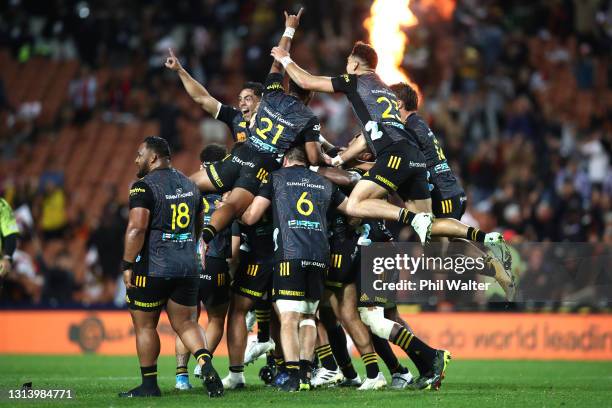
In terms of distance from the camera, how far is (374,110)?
40.8 ft

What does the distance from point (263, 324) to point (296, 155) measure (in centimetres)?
225

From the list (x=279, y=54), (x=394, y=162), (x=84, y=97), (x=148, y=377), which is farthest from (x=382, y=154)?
(x=84, y=97)

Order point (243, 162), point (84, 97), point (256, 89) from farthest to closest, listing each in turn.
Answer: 1. point (84, 97)
2. point (256, 89)
3. point (243, 162)

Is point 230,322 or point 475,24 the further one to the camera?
point 475,24

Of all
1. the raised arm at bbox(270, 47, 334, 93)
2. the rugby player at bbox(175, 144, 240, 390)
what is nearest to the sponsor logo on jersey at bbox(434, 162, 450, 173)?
the raised arm at bbox(270, 47, 334, 93)

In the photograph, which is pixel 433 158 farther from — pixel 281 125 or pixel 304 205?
pixel 304 205

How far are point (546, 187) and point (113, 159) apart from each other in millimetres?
10058

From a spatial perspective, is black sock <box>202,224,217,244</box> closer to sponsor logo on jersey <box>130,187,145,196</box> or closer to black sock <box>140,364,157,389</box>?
sponsor logo on jersey <box>130,187,145,196</box>

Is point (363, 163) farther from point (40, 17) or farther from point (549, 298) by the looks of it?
point (40, 17)

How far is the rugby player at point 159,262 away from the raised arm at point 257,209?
726mm

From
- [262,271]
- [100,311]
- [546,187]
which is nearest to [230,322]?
[262,271]

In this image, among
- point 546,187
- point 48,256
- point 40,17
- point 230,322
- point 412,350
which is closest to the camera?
point 412,350

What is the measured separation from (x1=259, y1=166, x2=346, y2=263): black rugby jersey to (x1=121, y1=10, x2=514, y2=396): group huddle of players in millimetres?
13

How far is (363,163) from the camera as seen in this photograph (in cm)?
1327
